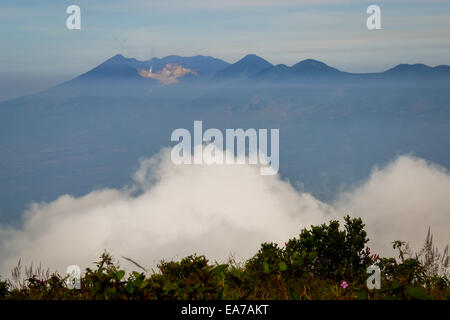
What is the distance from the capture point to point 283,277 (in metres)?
7.03

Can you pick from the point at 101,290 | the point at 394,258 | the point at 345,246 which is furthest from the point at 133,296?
the point at 394,258

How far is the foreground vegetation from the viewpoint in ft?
19.0

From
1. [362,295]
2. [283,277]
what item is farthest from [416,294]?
[283,277]

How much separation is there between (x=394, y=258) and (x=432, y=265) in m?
0.88

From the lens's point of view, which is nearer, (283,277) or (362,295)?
(362,295)

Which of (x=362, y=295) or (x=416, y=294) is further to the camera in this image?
(x=362, y=295)

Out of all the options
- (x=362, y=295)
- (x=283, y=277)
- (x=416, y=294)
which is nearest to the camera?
(x=416, y=294)

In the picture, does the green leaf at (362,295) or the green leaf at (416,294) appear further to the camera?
the green leaf at (362,295)

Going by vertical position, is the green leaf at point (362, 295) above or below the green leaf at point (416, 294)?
below

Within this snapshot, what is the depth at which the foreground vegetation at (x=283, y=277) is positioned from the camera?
5805 mm

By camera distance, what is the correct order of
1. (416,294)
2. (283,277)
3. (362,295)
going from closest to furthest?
(416,294) < (362,295) < (283,277)

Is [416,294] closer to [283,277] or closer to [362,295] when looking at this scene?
[362,295]

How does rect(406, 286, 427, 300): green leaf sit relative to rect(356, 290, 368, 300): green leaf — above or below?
above
